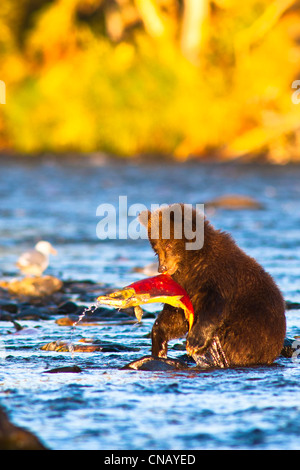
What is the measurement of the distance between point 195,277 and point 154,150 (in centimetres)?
3168

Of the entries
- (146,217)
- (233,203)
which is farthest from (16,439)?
(233,203)

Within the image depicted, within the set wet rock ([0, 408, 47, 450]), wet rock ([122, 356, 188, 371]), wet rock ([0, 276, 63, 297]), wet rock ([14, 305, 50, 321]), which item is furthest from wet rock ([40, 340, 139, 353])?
wet rock ([0, 276, 63, 297])

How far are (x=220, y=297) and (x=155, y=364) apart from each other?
24.1 inches

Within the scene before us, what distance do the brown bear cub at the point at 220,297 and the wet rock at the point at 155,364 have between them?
126 millimetres

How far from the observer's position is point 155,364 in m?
6.30

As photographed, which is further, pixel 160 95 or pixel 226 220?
pixel 160 95

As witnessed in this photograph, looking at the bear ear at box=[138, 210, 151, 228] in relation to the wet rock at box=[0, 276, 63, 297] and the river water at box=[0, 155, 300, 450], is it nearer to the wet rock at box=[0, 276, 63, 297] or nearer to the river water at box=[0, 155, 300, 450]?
the river water at box=[0, 155, 300, 450]

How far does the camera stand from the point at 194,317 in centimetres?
642

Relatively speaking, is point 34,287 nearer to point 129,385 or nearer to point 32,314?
point 32,314

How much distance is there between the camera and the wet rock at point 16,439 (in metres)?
4.44

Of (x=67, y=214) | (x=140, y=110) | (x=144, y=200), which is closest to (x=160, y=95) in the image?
(x=140, y=110)

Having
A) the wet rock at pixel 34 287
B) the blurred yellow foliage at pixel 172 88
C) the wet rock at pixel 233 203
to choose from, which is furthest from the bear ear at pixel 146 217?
the blurred yellow foliage at pixel 172 88

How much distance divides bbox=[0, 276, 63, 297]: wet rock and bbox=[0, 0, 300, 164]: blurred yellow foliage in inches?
934

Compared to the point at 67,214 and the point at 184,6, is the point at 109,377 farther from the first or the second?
the point at 184,6
